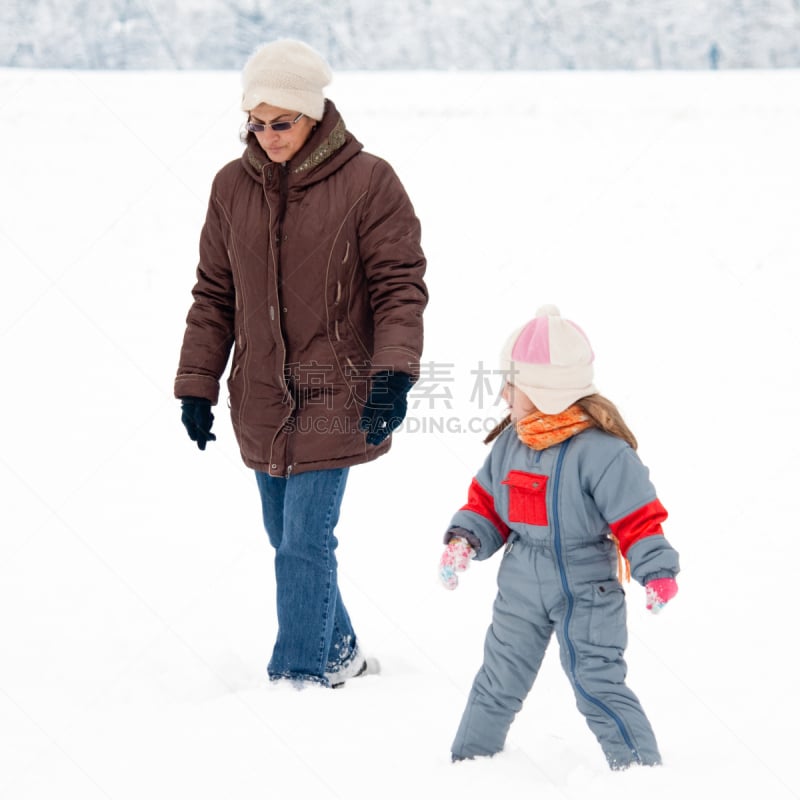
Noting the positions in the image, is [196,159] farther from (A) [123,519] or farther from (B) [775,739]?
A: (B) [775,739]

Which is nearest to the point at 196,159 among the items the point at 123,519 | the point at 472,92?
the point at 472,92

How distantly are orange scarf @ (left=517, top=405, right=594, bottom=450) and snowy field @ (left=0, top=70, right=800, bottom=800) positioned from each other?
2.42 ft

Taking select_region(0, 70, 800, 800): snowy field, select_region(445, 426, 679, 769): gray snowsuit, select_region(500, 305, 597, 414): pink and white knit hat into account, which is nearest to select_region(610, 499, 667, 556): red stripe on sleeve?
select_region(445, 426, 679, 769): gray snowsuit

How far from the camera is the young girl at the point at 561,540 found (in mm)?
2303

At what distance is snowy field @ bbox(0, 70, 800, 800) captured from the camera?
256 centimetres

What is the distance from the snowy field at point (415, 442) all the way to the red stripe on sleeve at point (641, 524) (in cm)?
50

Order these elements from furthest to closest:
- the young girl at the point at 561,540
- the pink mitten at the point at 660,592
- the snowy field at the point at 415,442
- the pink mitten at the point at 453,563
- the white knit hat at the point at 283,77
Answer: the white knit hat at the point at 283,77 < the snowy field at the point at 415,442 < the pink mitten at the point at 453,563 < the young girl at the point at 561,540 < the pink mitten at the point at 660,592

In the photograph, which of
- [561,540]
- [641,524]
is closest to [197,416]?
[561,540]

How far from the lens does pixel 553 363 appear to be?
2.36 metres

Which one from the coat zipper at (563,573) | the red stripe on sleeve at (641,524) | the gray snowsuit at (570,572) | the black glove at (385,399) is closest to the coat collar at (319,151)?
the black glove at (385,399)

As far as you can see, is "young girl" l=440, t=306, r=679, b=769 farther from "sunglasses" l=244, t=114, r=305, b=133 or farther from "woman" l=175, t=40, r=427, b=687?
"sunglasses" l=244, t=114, r=305, b=133

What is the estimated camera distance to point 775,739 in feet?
8.79

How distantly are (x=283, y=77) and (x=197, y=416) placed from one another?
957 mm

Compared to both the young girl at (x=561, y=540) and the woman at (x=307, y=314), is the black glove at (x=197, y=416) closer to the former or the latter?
the woman at (x=307, y=314)
